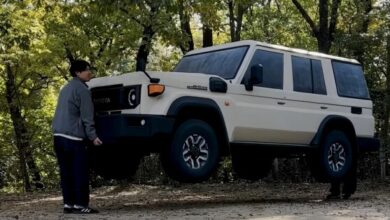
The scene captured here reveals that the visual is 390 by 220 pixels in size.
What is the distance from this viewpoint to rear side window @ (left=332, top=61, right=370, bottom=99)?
1053 centimetres

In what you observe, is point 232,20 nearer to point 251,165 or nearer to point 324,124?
point 251,165

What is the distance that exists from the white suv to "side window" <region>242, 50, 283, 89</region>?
2 centimetres

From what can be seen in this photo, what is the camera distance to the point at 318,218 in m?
7.22

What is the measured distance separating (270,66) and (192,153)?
7.28 ft

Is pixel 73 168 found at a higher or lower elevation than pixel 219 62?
lower

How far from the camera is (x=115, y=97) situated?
25.7 ft

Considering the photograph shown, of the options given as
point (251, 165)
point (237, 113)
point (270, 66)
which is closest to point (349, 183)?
point (251, 165)

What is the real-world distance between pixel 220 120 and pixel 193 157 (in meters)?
0.71

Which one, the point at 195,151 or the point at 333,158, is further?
the point at 333,158

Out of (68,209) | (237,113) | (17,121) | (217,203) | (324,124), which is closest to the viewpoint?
(68,209)

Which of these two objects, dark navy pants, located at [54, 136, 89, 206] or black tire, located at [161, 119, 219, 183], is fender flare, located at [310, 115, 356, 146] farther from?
dark navy pants, located at [54, 136, 89, 206]

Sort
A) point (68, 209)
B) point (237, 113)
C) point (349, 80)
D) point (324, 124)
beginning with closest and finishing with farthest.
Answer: point (68, 209), point (237, 113), point (324, 124), point (349, 80)

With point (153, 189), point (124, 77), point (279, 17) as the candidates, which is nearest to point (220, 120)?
point (124, 77)

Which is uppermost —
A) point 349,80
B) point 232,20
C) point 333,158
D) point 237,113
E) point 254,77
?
point 232,20
